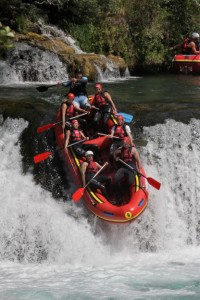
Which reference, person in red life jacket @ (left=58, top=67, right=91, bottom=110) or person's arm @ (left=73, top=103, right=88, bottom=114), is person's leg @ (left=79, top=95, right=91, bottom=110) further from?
person's arm @ (left=73, top=103, right=88, bottom=114)

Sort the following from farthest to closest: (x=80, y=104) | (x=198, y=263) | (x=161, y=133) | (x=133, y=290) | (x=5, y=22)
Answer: (x=5, y=22)
(x=80, y=104)
(x=161, y=133)
(x=198, y=263)
(x=133, y=290)

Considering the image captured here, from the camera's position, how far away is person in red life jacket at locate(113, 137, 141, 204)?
26.1 ft

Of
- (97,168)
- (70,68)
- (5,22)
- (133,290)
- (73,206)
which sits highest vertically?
(5,22)

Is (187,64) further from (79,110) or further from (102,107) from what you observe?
(79,110)

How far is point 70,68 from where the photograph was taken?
1438 centimetres

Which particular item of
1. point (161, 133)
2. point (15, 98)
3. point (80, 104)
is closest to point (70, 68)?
point (15, 98)

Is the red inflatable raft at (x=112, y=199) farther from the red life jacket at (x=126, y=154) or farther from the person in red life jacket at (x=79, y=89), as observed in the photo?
the person in red life jacket at (x=79, y=89)

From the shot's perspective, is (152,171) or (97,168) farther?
(152,171)

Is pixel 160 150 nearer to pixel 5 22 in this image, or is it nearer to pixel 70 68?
pixel 70 68

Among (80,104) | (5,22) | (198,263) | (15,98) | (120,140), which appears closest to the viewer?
(198,263)

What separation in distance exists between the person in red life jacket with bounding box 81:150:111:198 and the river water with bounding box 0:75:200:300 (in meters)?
0.48

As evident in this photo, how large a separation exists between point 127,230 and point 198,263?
1273 millimetres

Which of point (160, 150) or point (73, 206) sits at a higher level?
point (160, 150)

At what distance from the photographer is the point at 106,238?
7.86 m
